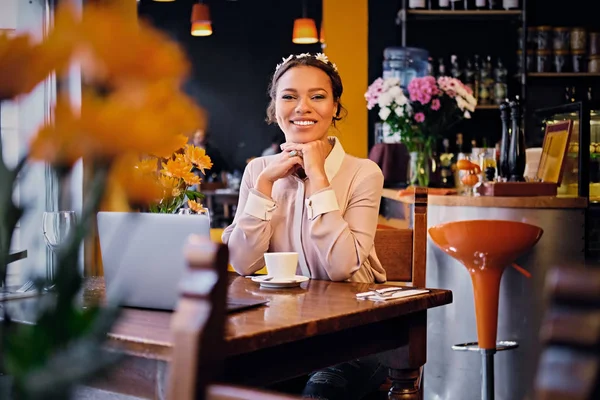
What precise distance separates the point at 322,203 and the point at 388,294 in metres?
0.58

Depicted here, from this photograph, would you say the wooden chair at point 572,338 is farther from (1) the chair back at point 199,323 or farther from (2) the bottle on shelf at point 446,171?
(2) the bottle on shelf at point 446,171

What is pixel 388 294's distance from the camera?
1.82 m

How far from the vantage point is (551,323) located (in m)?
0.48

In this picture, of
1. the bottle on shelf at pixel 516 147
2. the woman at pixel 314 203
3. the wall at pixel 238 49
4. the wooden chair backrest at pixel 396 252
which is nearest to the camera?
the woman at pixel 314 203

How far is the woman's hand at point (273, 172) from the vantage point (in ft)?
7.99

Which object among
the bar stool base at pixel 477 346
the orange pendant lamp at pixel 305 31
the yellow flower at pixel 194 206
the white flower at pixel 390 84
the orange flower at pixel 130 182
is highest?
the orange pendant lamp at pixel 305 31

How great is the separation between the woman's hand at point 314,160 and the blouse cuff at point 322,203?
0.03m

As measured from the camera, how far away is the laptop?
1444 mm

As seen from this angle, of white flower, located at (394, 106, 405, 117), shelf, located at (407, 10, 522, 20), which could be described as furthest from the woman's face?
shelf, located at (407, 10, 522, 20)

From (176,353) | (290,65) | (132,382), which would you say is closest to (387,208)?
(290,65)

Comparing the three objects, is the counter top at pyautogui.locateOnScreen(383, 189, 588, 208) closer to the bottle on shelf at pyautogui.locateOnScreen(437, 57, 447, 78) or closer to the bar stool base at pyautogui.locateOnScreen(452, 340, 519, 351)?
the bar stool base at pyautogui.locateOnScreen(452, 340, 519, 351)

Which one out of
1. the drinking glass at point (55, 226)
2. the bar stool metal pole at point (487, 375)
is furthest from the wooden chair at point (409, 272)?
the bar stool metal pole at point (487, 375)

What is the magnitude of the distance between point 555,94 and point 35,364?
21.9 feet

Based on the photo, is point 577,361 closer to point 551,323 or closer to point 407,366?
point 551,323
